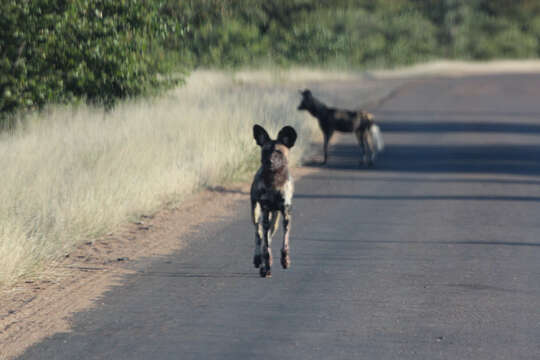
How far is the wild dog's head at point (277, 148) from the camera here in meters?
7.35

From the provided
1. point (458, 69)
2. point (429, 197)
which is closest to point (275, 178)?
point (429, 197)

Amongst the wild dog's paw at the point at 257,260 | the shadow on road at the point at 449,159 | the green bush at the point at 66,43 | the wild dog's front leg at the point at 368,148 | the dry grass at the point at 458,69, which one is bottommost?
the dry grass at the point at 458,69

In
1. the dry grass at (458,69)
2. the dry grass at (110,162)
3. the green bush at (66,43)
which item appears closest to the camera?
the dry grass at (110,162)

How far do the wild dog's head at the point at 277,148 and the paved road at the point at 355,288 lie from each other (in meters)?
1.11

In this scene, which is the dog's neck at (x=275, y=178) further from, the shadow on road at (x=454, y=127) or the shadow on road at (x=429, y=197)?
the shadow on road at (x=454, y=127)

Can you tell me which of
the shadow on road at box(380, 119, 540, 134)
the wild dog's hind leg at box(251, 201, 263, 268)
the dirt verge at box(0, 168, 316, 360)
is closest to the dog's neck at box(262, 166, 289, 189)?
the wild dog's hind leg at box(251, 201, 263, 268)

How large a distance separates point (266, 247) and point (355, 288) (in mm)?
837

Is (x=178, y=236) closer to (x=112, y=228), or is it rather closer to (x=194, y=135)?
(x=112, y=228)

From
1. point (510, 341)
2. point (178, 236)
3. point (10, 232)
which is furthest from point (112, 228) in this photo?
point (510, 341)

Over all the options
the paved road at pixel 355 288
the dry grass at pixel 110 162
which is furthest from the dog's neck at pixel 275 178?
the dry grass at pixel 110 162

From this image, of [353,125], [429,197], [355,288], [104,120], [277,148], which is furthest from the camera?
[104,120]

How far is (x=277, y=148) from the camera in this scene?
24.2 feet

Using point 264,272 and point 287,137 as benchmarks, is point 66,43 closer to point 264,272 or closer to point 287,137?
point 264,272

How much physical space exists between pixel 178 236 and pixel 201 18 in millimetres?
7871
